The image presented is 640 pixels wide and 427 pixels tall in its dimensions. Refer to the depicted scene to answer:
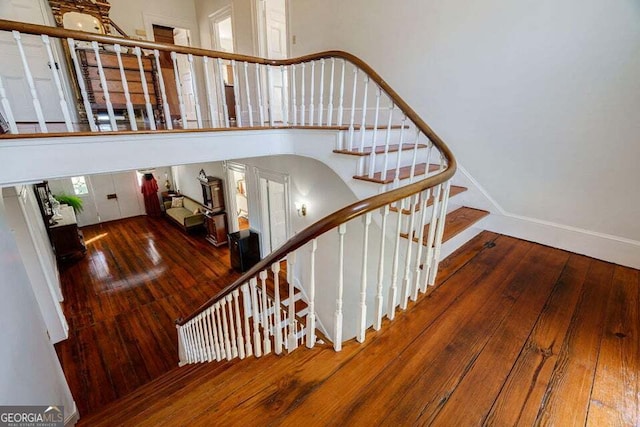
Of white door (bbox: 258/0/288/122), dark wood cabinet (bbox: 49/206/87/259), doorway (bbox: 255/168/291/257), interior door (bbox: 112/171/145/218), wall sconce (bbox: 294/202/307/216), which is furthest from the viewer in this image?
interior door (bbox: 112/171/145/218)

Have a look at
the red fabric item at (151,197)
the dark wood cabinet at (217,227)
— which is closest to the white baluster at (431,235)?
the dark wood cabinet at (217,227)

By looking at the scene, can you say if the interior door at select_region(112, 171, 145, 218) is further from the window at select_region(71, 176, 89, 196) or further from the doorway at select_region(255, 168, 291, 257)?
the doorway at select_region(255, 168, 291, 257)

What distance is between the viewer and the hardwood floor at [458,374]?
3.60 feet

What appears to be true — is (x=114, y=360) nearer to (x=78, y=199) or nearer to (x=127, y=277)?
(x=127, y=277)

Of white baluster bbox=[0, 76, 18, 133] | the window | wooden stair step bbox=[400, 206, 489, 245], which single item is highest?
white baluster bbox=[0, 76, 18, 133]

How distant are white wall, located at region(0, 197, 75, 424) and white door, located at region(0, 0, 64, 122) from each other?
8.06 ft

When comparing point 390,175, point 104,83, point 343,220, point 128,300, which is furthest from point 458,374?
point 128,300

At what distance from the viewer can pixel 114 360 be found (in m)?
3.37

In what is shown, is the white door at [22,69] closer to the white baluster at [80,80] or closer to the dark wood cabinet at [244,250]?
the white baluster at [80,80]

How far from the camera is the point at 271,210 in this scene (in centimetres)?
502

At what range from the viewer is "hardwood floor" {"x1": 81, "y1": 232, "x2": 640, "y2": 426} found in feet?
3.60

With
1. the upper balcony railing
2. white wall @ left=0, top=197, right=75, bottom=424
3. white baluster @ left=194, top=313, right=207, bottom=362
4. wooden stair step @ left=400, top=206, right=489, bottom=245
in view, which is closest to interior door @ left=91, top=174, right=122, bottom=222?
the upper balcony railing

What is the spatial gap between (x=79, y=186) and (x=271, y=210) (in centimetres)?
595

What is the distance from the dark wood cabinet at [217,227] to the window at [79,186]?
150 inches
